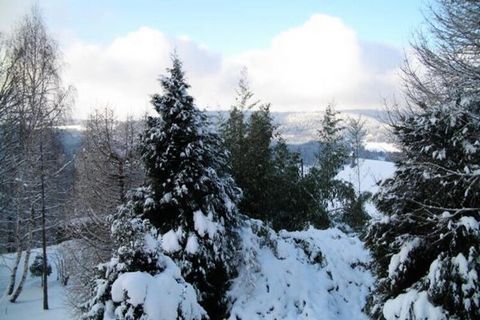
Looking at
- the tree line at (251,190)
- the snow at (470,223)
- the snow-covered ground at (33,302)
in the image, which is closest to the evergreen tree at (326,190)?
the tree line at (251,190)

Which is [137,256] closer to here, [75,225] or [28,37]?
[75,225]

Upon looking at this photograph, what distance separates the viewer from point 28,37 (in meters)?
18.0

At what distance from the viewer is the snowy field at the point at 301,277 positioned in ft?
30.2

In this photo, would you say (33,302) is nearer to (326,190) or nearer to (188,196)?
(326,190)

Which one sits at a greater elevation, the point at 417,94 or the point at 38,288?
the point at 417,94

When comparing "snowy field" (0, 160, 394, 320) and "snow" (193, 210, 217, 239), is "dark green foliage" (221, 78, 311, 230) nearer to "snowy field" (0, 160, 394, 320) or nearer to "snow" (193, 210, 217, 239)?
"snowy field" (0, 160, 394, 320)

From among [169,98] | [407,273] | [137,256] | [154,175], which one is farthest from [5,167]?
[407,273]

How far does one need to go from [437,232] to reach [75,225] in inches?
496

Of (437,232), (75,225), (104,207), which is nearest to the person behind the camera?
(437,232)

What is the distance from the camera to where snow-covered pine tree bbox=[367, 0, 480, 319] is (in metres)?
5.46

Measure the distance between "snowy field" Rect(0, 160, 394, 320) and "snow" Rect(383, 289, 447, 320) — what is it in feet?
9.43

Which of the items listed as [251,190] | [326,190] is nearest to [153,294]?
[251,190]

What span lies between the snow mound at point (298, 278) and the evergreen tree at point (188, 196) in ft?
1.71

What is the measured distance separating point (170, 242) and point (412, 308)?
4.89 m
